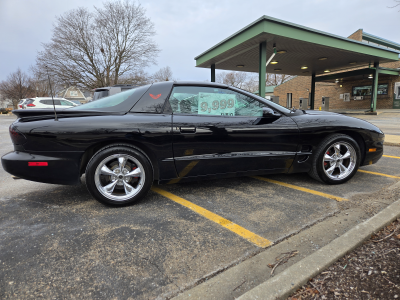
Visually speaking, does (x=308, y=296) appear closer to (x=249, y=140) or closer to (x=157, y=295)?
(x=157, y=295)

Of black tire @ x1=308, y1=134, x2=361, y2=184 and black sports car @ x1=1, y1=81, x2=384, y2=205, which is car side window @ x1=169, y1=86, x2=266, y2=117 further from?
black tire @ x1=308, y1=134, x2=361, y2=184

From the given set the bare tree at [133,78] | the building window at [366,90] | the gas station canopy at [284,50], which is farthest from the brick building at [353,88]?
the bare tree at [133,78]

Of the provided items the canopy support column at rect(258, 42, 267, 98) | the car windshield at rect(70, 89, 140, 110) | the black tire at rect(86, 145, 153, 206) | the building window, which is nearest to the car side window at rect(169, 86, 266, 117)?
the car windshield at rect(70, 89, 140, 110)

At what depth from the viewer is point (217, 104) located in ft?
9.99

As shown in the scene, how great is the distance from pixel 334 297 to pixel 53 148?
8.85 feet

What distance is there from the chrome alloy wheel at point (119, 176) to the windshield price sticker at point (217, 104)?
1.04m

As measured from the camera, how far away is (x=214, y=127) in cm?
285

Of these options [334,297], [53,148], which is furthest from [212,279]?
[53,148]

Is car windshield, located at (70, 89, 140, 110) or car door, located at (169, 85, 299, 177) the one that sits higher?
car windshield, located at (70, 89, 140, 110)

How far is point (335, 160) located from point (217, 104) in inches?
71.8

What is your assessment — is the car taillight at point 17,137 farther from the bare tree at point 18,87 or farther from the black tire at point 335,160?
the bare tree at point 18,87

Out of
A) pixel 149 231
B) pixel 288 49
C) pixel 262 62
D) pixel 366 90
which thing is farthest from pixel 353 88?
pixel 149 231

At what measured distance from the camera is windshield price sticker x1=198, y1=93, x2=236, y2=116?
2988 millimetres

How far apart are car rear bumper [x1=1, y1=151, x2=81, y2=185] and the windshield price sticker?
5.03 feet
